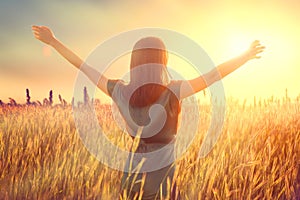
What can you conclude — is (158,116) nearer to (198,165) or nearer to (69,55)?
(69,55)

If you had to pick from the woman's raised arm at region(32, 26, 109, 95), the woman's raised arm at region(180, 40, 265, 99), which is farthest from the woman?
the woman's raised arm at region(32, 26, 109, 95)

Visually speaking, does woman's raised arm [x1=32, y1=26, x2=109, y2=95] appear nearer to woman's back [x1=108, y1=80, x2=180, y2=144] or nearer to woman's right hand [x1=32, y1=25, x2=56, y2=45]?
woman's right hand [x1=32, y1=25, x2=56, y2=45]

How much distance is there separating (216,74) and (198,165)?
39.9 inches

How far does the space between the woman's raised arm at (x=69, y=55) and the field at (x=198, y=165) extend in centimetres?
57

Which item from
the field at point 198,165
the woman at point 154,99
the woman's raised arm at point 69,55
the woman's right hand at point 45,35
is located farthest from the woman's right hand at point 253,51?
the woman's right hand at point 45,35

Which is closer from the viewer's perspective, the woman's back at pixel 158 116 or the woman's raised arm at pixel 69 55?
the woman's back at pixel 158 116

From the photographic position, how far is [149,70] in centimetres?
259

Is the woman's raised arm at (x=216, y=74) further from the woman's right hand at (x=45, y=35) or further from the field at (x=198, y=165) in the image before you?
the woman's right hand at (x=45, y=35)

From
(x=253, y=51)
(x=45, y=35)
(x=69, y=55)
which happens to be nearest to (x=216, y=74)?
(x=253, y=51)

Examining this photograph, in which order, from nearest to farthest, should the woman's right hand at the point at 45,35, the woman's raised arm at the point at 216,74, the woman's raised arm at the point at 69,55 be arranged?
1. the woman's raised arm at the point at 216,74
2. the woman's raised arm at the point at 69,55
3. the woman's right hand at the point at 45,35

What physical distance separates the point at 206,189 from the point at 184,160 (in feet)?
2.56

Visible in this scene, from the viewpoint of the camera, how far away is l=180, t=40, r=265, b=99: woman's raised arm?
255cm

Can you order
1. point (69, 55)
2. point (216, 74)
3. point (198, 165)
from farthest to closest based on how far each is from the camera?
1. point (198, 165)
2. point (69, 55)
3. point (216, 74)

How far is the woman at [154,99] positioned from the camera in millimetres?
2549
